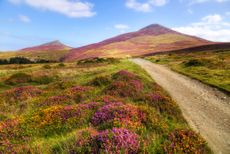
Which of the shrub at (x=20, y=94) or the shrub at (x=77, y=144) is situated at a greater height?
the shrub at (x=77, y=144)

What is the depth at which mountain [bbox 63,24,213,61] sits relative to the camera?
92.6 m

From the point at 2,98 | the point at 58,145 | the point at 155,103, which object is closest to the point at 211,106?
the point at 155,103

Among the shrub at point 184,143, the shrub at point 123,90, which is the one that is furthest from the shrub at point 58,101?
the shrub at point 184,143

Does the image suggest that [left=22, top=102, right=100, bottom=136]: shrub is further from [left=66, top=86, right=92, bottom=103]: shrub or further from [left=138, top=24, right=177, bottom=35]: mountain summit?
[left=138, top=24, right=177, bottom=35]: mountain summit

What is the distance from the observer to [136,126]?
5.45 m

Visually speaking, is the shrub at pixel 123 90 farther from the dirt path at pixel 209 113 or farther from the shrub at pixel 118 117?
the shrub at pixel 118 117

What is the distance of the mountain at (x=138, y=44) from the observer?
92562 mm

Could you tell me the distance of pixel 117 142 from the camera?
166 inches

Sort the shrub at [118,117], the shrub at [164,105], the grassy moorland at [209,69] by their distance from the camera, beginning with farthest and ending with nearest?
the grassy moorland at [209,69], the shrub at [164,105], the shrub at [118,117]

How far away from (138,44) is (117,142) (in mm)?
118287

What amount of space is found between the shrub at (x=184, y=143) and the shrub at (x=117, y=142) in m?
0.77

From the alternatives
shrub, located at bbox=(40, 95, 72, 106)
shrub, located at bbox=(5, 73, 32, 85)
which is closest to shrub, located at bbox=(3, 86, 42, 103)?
shrub, located at bbox=(40, 95, 72, 106)

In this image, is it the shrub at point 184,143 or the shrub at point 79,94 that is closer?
the shrub at point 184,143

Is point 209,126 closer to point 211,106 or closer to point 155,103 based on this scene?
point 155,103
